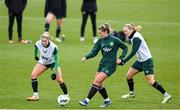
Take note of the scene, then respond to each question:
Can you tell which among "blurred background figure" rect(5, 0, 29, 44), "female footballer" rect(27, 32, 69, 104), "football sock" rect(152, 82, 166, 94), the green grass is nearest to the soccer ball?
the green grass

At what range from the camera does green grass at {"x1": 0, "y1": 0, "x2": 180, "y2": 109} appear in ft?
60.3

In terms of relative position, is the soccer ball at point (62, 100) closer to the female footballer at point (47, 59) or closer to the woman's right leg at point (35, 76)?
the female footballer at point (47, 59)

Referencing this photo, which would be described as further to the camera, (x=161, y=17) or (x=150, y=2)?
(x=150, y=2)

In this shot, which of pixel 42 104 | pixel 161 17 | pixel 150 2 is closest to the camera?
pixel 42 104

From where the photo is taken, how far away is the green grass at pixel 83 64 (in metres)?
18.4

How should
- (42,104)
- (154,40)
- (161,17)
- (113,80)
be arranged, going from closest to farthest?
(42,104) < (113,80) < (154,40) < (161,17)

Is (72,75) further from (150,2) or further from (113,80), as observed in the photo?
(150,2)

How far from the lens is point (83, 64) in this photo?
24641mm

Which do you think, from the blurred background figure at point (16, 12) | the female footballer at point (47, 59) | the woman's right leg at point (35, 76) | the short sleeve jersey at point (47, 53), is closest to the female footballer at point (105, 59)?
the female footballer at point (47, 59)

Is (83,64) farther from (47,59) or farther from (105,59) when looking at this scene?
(105,59)

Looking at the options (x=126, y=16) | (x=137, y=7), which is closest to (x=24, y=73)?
(x=126, y=16)

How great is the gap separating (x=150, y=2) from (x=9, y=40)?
72.9ft

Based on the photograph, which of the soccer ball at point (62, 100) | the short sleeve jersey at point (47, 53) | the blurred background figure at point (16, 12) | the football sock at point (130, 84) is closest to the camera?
the soccer ball at point (62, 100)

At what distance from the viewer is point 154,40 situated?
1216 inches
